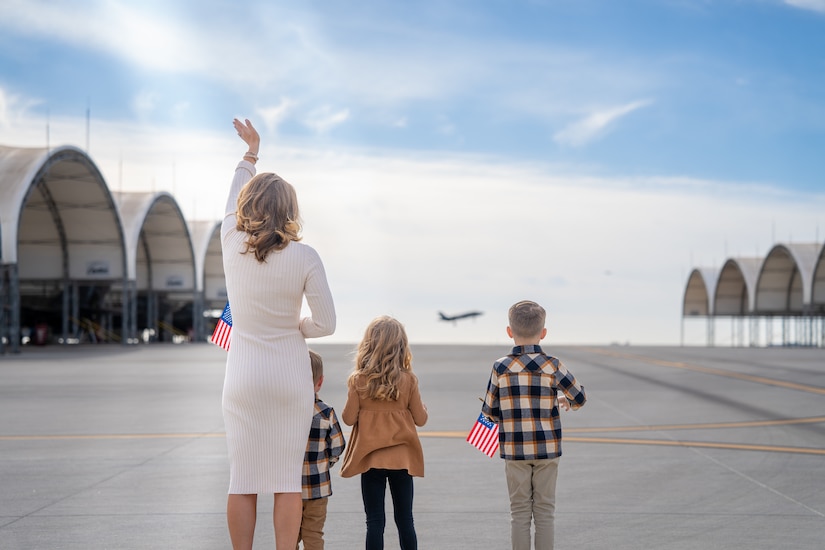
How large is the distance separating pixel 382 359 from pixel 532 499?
3.72 ft

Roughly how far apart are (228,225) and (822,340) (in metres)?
77.1

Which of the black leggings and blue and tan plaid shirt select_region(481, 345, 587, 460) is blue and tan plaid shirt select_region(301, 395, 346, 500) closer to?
the black leggings

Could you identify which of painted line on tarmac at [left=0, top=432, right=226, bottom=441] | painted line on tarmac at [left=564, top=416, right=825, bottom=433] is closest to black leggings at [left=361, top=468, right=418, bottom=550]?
painted line on tarmac at [left=0, top=432, right=226, bottom=441]

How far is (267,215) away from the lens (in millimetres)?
4516

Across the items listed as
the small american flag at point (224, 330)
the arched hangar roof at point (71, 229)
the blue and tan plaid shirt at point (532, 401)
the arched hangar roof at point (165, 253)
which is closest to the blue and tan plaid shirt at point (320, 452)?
the small american flag at point (224, 330)

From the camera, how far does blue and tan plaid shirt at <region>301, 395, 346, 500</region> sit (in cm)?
507

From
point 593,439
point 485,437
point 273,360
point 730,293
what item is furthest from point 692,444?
point 730,293

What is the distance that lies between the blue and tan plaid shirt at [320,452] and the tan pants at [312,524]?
4 centimetres

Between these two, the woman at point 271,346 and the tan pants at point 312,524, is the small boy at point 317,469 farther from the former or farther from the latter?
the woman at point 271,346

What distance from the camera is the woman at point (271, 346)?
4.48 metres

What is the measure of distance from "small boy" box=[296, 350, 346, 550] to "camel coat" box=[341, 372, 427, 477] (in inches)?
3.7

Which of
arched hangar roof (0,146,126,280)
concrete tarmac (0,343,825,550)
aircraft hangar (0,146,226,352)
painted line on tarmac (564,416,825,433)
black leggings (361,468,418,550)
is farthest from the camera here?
arched hangar roof (0,146,126,280)

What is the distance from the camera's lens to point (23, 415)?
1466 cm

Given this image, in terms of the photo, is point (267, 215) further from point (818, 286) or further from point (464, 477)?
point (818, 286)
